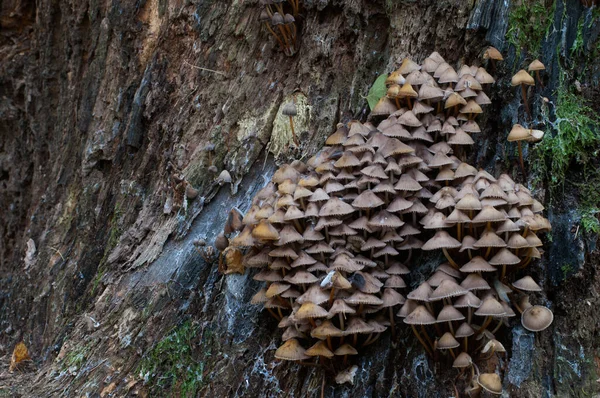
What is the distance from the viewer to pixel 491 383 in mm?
3609

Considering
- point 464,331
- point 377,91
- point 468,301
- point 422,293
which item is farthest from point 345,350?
point 377,91

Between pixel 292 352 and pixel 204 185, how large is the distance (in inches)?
88.9

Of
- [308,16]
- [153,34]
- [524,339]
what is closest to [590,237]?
[524,339]

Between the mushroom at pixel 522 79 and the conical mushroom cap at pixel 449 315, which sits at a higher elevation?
the mushroom at pixel 522 79

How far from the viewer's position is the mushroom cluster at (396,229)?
12.5 feet

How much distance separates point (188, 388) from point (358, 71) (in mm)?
3301

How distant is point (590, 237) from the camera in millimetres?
4125

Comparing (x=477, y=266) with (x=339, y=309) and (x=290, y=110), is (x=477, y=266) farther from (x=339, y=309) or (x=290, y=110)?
(x=290, y=110)

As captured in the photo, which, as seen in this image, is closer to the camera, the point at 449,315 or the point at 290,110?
the point at 449,315

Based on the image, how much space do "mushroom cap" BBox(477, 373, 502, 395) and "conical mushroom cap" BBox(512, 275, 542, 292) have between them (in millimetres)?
636

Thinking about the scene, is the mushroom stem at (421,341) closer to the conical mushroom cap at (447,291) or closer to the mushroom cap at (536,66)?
the conical mushroom cap at (447,291)

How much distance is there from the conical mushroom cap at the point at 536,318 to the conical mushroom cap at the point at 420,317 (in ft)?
2.20

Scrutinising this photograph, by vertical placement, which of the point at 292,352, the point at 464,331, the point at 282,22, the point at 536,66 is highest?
the point at 536,66

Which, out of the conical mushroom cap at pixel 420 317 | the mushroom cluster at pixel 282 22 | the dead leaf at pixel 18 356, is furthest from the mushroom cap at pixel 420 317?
the dead leaf at pixel 18 356
